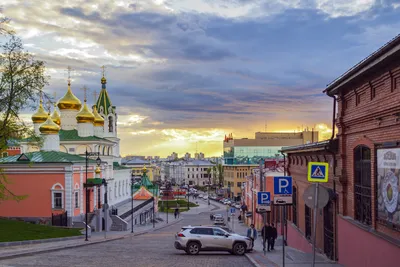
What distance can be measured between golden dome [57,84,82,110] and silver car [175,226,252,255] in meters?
44.9

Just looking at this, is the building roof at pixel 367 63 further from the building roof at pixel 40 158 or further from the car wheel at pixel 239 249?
the building roof at pixel 40 158

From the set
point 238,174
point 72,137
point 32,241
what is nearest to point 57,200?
point 32,241

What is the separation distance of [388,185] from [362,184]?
2896mm

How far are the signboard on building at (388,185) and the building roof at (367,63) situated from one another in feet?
6.95

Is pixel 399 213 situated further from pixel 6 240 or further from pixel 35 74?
pixel 6 240

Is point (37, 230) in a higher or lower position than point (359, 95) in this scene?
lower

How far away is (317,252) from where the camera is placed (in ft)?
73.2

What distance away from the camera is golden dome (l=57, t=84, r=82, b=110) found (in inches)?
2621

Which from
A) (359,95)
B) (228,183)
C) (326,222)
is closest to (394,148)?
(359,95)

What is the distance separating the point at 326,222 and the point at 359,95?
6.65 meters

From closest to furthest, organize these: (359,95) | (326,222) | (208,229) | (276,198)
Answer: (359,95) → (276,198) → (326,222) → (208,229)

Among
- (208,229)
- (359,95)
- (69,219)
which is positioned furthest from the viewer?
(69,219)

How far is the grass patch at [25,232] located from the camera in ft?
98.0

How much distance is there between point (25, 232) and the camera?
108 feet
